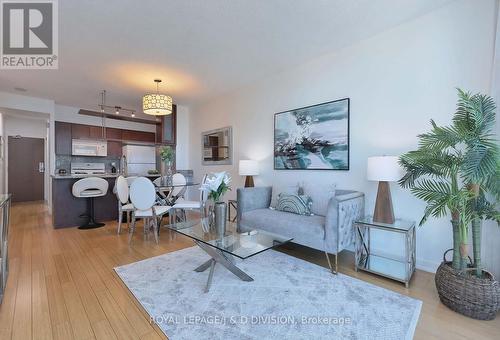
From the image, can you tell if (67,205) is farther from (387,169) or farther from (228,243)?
(387,169)

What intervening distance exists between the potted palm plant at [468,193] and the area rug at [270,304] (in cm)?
34

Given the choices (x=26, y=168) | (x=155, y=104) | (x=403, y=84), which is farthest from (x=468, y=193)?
(x=26, y=168)

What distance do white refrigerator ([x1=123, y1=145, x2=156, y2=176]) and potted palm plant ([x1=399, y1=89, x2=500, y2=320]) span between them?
5.97 meters

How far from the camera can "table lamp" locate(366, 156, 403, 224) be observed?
7.45 feet

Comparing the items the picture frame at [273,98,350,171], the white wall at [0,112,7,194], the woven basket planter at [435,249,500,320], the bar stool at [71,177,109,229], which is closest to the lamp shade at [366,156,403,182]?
the picture frame at [273,98,350,171]

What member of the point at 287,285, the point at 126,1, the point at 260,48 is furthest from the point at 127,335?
the point at 260,48

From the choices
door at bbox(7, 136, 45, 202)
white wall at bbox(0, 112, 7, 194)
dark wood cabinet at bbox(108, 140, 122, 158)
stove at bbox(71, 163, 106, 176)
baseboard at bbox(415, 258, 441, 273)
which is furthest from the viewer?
door at bbox(7, 136, 45, 202)

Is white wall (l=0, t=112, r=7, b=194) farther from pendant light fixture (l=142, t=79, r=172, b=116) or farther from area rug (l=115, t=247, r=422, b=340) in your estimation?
area rug (l=115, t=247, r=422, b=340)

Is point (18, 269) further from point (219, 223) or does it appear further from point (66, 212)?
point (219, 223)

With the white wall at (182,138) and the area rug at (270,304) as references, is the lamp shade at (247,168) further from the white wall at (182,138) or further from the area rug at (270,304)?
the white wall at (182,138)

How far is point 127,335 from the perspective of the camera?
1505 mm

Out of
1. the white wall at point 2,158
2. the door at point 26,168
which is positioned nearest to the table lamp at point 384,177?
the white wall at point 2,158

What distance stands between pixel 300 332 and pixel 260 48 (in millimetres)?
3093

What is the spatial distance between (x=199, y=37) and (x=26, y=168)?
7.81 m
